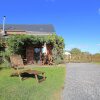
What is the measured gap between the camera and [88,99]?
314 inches

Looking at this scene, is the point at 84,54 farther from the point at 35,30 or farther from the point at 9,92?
the point at 9,92

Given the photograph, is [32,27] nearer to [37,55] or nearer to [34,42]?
[37,55]

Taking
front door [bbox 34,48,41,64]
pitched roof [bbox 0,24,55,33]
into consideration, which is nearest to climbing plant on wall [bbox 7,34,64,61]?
front door [bbox 34,48,41,64]

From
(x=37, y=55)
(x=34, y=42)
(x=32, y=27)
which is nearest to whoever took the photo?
(x=34, y=42)

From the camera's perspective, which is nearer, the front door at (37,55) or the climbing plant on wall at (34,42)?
the climbing plant on wall at (34,42)

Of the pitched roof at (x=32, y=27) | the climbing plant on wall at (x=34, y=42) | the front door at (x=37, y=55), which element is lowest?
the front door at (x=37, y=55)

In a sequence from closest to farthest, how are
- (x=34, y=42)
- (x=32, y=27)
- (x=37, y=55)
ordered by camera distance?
(x=34, y=42) → (x=37, y=55) → (x=32, y=27)

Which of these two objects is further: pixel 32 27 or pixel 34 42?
pixel 32 27

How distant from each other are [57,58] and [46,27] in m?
14.8

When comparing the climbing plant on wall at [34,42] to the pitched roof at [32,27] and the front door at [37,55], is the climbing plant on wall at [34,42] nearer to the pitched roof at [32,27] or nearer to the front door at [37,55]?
the front door at [37,55]

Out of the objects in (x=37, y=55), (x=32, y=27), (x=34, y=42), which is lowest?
(x=37, y=55)

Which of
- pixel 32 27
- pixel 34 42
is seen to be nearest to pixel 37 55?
pixel 34 42

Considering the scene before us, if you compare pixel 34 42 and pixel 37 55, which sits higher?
pixel 34 42

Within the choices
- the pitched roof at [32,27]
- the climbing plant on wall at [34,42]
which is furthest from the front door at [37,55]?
the pitched roof at [32,27]
